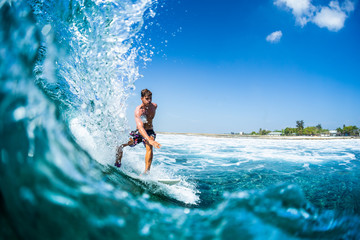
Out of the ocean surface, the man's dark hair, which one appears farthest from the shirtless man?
the ocean surface

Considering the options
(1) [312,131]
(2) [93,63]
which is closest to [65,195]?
(2) [93,63]

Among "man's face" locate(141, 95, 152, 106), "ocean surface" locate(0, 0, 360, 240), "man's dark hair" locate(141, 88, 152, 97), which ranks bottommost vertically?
"ocean surface" locate(0, 0, 360, 240)

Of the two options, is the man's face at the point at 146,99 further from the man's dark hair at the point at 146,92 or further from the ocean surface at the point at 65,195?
the ocean surface at the point at 65,195

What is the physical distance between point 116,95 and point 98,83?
23.7 inches

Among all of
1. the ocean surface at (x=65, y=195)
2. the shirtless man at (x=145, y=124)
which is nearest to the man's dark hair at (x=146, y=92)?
the shirtless man at (x=145, y=124)

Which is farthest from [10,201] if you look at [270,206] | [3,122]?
[270,206]

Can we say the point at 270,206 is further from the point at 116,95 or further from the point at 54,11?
the point at 54,11

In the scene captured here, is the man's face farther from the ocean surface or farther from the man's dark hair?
the ocean surface

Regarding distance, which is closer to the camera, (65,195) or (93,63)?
(65,195)

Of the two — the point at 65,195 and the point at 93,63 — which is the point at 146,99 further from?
the point at 65,195

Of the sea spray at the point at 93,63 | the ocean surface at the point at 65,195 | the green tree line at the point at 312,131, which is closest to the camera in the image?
the ocean surface at the point at 65,195

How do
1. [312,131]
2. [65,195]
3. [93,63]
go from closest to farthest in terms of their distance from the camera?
[65,195]
[93,63]
[312,131]

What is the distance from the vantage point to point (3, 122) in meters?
1.25

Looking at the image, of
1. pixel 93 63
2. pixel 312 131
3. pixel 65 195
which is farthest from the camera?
pixel 312 131
